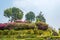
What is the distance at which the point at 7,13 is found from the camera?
45.6 m

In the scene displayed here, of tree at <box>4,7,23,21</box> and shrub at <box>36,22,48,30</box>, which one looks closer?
shrub at <box>36,22,48,30</box>

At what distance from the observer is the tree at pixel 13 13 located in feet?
150

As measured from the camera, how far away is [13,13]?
48.1 metres

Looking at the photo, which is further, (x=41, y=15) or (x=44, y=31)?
(x=41, y=15)

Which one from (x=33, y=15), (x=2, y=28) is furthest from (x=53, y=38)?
(x=33, y=15)

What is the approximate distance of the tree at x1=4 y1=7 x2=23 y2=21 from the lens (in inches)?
1802

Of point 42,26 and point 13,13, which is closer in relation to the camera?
point 42,26

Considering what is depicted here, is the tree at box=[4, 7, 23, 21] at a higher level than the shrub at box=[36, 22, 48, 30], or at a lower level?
higher

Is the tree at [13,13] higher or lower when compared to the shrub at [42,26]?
higher

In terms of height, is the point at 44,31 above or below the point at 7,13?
below

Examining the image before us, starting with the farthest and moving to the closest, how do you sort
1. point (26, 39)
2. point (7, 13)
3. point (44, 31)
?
point (7, 13), point (44, 31), point (26, 39)

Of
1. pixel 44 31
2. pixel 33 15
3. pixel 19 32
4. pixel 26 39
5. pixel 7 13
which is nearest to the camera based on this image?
pixel 26 39

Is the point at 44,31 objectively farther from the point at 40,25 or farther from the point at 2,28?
the point at 2,28

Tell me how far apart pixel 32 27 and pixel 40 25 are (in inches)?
59.3
